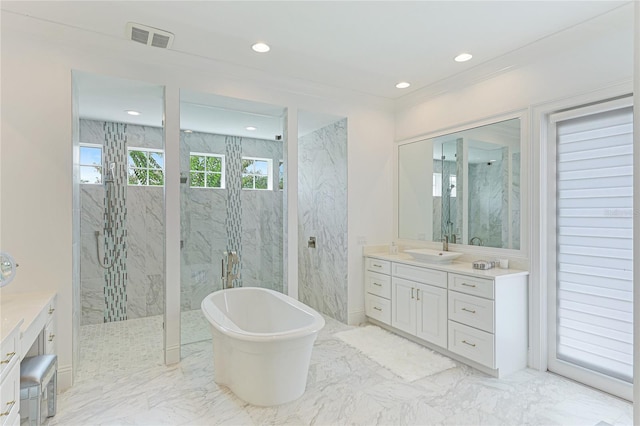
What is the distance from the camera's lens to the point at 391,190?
449cm

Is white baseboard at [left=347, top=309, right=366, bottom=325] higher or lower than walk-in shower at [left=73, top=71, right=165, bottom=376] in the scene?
lower

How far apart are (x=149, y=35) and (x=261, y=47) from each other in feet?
2.91

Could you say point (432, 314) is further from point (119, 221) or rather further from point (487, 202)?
point (119, 221)

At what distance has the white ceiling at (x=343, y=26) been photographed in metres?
2.39

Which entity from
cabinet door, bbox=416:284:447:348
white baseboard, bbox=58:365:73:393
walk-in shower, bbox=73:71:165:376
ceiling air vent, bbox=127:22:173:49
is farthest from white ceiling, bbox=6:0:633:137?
white baseboard, bbox=58:365:73:393

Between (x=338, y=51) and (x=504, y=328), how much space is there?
2.77m

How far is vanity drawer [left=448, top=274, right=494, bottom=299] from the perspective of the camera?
2.84 meters

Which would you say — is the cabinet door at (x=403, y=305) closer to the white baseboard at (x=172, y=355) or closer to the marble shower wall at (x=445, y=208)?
the marble shower wall at (x=445, y=208)

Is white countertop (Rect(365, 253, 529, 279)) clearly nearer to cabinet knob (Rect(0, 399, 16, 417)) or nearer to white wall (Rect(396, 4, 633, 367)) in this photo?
white wall (Rect(396, 4, 633, 367))

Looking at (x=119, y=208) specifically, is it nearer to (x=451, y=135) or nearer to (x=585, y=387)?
(x=451, y=135)

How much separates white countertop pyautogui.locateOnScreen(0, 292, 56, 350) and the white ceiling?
6.21 ft

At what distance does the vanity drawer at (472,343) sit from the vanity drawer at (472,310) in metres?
0.05

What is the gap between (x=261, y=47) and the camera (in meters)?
2.99

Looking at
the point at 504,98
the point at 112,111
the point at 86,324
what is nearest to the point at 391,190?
the point at 504,98
